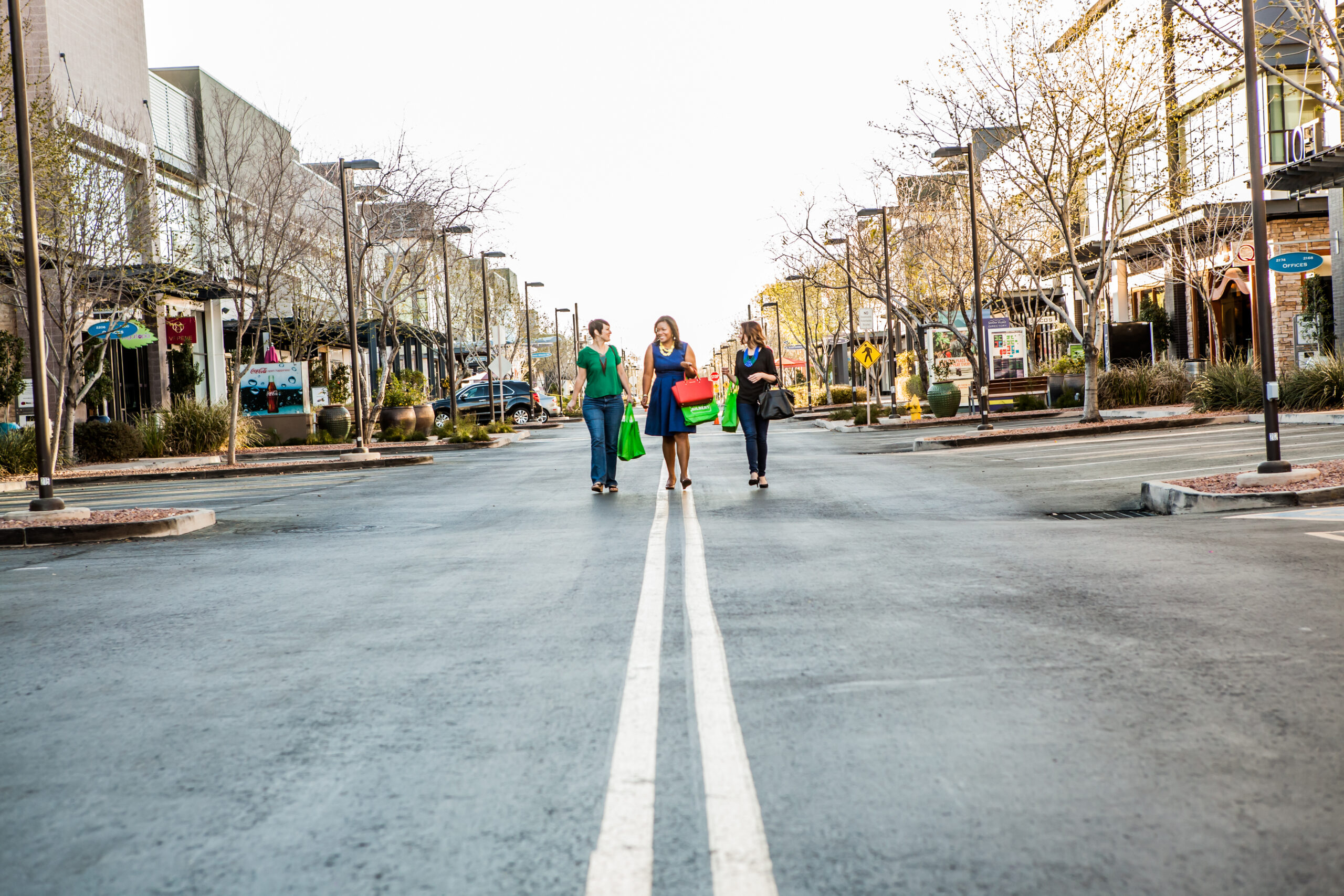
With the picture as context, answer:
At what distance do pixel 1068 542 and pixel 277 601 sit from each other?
5.17m

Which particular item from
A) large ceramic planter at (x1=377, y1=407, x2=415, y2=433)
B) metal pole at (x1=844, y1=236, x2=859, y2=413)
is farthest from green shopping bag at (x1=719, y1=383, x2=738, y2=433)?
metal pole at (x1=844, y1=236, x2=859, y2=413)

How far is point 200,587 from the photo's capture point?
25.8ft

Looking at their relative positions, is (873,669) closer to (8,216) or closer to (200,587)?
(200,587)

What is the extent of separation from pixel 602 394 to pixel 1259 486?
6.44 meters

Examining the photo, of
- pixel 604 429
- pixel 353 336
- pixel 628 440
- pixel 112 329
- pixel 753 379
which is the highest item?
pixel 112 329

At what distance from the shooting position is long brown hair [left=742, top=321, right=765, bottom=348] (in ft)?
45.6

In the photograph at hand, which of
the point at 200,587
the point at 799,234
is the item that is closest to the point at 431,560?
the point at 200,587

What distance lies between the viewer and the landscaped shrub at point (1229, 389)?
25375 millimetres

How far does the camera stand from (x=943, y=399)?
112 feet

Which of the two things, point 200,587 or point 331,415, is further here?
point 331,415

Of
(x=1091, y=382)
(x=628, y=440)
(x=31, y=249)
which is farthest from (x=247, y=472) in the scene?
(x=1091, y=382)

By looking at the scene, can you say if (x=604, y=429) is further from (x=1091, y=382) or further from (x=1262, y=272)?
(x=1091, y=382)

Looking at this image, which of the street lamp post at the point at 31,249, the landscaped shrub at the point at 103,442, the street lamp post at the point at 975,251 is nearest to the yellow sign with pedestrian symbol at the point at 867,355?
the street lamp post at the point at 975,251

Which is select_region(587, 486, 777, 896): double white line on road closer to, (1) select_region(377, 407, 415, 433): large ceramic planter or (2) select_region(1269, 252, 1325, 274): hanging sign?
(2) select_region(1269, 252, 1325, 274): hanging sign
